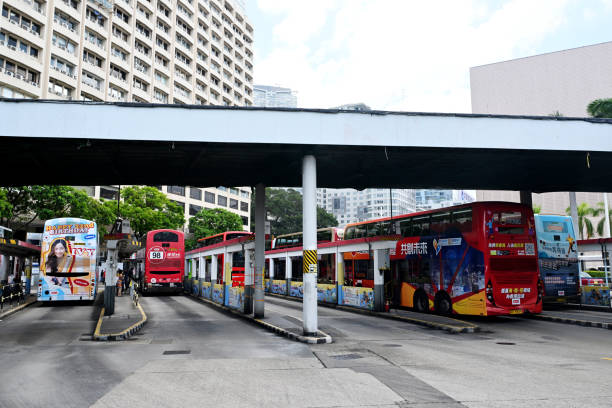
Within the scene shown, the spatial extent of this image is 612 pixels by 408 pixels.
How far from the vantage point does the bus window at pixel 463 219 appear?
1525 cm

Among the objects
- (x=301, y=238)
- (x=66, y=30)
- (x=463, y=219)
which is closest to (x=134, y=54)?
(x=66, y=30)

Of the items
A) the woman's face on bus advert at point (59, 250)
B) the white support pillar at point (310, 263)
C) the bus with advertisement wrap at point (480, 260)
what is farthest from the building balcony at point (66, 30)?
the white support pillar at point (310, 263)

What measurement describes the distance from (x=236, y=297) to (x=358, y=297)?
210 inches

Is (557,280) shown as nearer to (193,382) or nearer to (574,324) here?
(574,324)

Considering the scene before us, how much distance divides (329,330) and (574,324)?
863 cm

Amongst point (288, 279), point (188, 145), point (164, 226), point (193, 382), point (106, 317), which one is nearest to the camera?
point (193, 382)

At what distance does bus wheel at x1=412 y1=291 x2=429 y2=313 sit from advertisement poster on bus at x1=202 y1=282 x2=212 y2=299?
12.2 m

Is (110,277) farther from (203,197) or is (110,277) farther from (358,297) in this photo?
(203,197)

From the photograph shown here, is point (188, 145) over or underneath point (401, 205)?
underneath

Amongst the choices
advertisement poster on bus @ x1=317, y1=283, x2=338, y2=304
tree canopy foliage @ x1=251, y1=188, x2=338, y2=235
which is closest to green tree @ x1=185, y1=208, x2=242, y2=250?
tree canopy foliage @ x1=251, y1=188, x2=338, y2=235

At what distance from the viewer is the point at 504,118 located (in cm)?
1262

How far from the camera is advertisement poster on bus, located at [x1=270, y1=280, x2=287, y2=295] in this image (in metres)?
30.1

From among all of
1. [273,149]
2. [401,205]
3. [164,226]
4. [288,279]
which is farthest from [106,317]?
[401,205]

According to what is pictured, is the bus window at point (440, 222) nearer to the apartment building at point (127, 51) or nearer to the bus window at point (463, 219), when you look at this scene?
the bus window at point (463, 219)
